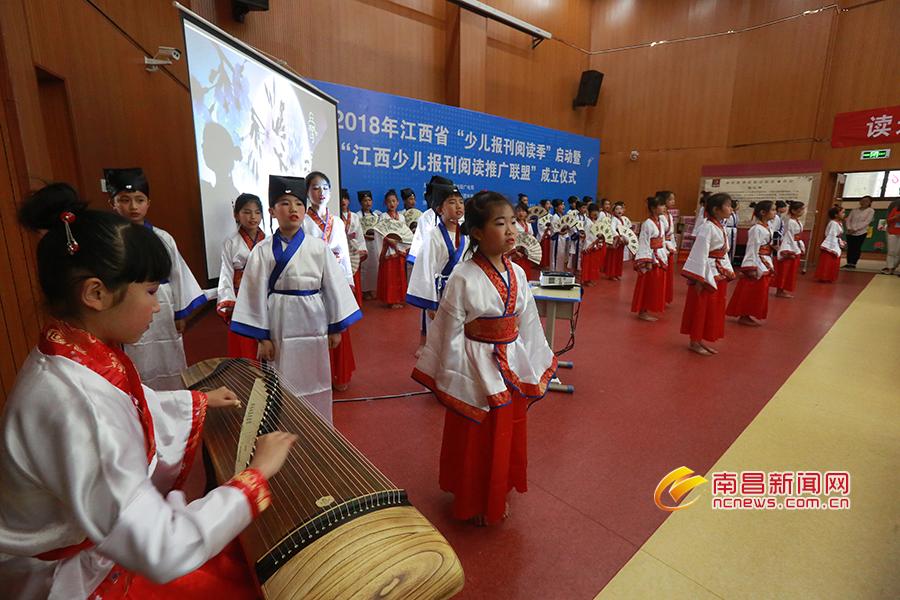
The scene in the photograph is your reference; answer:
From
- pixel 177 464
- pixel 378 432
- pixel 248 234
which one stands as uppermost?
pixel 248 234

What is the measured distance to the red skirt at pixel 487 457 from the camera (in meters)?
1.69

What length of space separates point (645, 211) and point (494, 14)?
6.03m

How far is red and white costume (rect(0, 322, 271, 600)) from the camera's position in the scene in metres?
0.64

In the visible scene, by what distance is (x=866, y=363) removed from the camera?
12.2 feet

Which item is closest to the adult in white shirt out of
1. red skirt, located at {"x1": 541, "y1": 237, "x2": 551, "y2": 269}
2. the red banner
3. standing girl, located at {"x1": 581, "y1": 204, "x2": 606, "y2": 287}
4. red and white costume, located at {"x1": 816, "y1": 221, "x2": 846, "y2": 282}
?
the red banner

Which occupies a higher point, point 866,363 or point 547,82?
point 547,82

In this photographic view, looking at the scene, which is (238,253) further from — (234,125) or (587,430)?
(587,430)

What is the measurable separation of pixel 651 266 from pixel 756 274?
1.04 meters

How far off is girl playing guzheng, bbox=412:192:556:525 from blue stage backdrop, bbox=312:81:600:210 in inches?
205

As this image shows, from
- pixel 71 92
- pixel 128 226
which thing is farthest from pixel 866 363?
pixel 71 92

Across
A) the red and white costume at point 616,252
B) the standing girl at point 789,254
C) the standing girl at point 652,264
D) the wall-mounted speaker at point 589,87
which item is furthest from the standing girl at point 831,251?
the wall-mounted speaker at point 589,87

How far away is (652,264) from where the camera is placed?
505cm

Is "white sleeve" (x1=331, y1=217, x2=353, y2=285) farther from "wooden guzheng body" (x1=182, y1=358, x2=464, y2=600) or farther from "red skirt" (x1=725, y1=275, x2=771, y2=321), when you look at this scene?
"red skirt" (x1=725, y1=275, x2=771, y2=321)

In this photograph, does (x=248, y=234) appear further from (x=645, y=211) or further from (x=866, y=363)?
(x=645, y=211)
